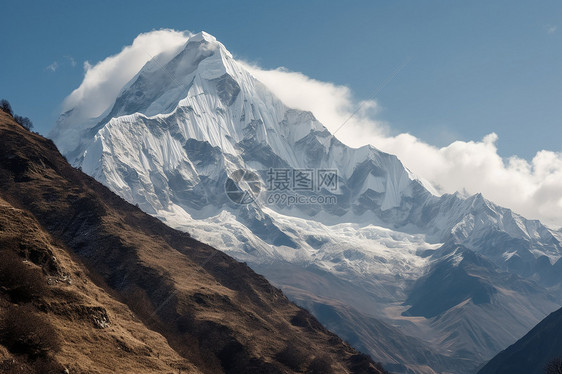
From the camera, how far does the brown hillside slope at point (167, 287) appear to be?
99562mm

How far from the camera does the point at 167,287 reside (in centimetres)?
11012

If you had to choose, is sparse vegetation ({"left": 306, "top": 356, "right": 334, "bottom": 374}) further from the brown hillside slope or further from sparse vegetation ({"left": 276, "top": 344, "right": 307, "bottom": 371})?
sparse vegetation ({"left": 276, "top": 344, "right": 307, "bottom": 371})

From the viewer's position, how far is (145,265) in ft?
372

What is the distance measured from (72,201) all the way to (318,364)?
58830 millimetres

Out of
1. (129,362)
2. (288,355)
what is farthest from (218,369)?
(129,362)

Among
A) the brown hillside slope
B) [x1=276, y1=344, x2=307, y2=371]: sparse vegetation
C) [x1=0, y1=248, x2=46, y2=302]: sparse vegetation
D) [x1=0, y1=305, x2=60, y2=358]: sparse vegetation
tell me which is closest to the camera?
[x1=0, y1=305, x2=60, y2=358]: sparse vegetation

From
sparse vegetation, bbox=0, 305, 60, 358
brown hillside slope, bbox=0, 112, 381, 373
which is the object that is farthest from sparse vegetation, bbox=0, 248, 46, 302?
brown hillside slope, bbox=0, 112, 381, 373

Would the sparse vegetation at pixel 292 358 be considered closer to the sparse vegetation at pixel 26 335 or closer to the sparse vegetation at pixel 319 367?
the sparse vegetation at pixel 319 367

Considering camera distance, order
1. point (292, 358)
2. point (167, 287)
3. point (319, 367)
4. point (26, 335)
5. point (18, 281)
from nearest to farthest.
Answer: point (26, 335) < point (18, 281) < point (292, 358) < point (319, 367) < point (167, 287)

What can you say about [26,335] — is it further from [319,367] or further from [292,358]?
[319,367]

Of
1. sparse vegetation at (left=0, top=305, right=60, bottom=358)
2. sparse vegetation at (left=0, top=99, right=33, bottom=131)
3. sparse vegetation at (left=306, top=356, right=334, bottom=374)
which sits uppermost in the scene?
sparse vegetation at (left=0, top=99, right=33, bottom=131)

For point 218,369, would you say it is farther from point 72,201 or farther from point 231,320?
point 72,201

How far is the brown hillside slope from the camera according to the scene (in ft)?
327

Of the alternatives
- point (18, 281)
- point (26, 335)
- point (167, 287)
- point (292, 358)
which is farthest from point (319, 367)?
point (26, 335)
